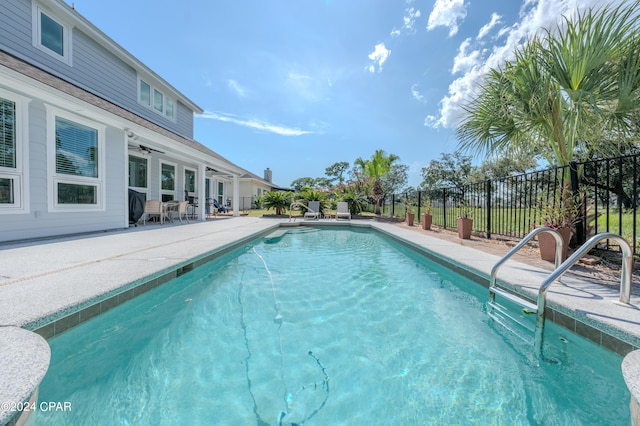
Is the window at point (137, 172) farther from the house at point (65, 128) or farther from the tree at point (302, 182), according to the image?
the tree at point (302, 182)

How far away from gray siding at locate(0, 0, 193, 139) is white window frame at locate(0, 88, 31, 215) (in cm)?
221

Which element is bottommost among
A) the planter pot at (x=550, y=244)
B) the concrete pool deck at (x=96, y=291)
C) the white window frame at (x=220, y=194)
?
the concrete pool deck at (x=96, y=291)

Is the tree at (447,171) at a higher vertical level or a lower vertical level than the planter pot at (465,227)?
higher

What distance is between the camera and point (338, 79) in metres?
14.1

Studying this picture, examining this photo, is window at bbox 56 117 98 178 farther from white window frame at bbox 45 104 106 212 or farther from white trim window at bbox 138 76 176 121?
white trim window at bbox 138 76 176 121

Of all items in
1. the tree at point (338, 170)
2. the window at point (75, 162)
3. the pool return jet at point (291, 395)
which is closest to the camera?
the pool return jet at point (291, 395)

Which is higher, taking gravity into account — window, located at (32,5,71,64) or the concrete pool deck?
window, located at (32,5,71,64)

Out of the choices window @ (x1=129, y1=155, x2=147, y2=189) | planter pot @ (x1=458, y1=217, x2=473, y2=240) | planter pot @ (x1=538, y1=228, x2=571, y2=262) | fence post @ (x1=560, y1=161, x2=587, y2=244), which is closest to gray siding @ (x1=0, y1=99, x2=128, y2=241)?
window @ (x1=129, y1=155, x2=147, y2=189)

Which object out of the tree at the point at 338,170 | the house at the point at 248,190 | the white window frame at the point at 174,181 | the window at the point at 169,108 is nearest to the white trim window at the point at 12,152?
the white window frame at the point at 174,181

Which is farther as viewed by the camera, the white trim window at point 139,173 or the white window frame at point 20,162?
the white trim window at point 139,173

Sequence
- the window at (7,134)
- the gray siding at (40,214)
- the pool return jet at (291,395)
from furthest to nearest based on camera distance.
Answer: the gray siding at (40,214), the window at (7,134), the pool return jet at (291,395)

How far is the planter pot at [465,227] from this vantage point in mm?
6645

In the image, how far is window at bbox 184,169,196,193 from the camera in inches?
475

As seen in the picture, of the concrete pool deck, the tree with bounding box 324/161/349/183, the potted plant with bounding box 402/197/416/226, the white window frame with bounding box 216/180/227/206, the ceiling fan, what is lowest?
the concrete pool deck
